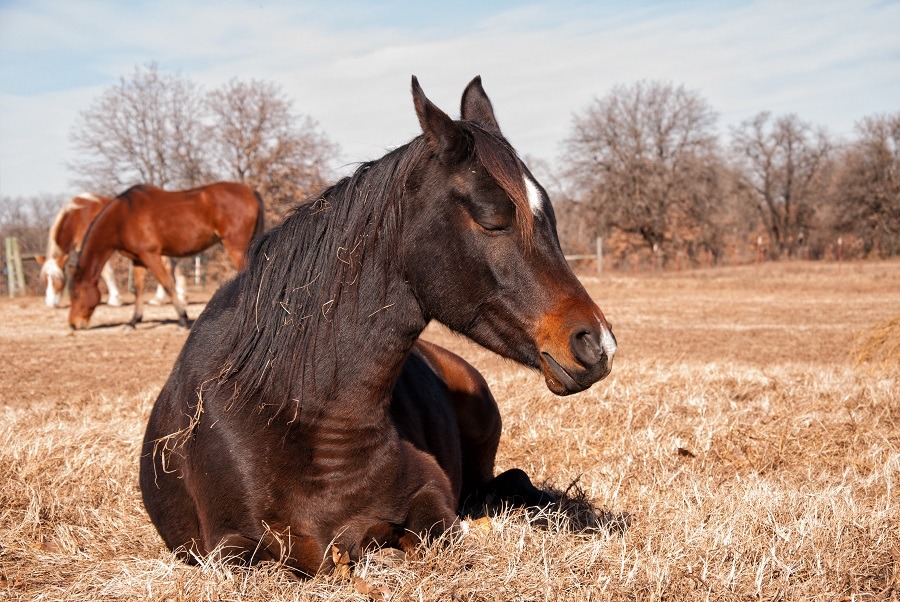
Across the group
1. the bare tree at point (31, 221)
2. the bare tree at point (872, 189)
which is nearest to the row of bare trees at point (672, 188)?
the bare tree at point (872, 189)

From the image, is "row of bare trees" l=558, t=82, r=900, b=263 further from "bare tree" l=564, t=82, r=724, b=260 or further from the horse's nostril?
the horse's nostril

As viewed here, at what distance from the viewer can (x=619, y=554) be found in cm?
287

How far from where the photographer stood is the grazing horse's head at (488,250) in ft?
8.54

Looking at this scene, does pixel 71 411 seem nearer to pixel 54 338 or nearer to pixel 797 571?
Answer: pixel 797 571

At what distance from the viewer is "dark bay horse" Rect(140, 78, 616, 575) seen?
2.64m

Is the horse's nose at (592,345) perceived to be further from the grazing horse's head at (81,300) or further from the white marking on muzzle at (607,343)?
the grazing horse's head at (81,300)

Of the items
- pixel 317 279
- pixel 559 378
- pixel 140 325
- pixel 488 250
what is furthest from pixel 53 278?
pixel 559 378

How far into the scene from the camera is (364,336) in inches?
110

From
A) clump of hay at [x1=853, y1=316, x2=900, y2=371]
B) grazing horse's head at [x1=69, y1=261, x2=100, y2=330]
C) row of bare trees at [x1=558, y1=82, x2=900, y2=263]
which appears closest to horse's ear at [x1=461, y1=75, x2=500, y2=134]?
clump of hay at [x1=853, y1=316, x2=900, y2=371]

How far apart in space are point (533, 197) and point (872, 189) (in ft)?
175

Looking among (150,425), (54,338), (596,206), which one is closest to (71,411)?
(150,425)

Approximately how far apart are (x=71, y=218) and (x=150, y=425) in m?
16.6

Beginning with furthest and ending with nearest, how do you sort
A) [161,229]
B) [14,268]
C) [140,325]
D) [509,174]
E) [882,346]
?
1. [14,268]
2. [140,325]
3. [161,229]
4. [882,346]
5. [509,174]

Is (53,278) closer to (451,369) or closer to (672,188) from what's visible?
(451,369)
